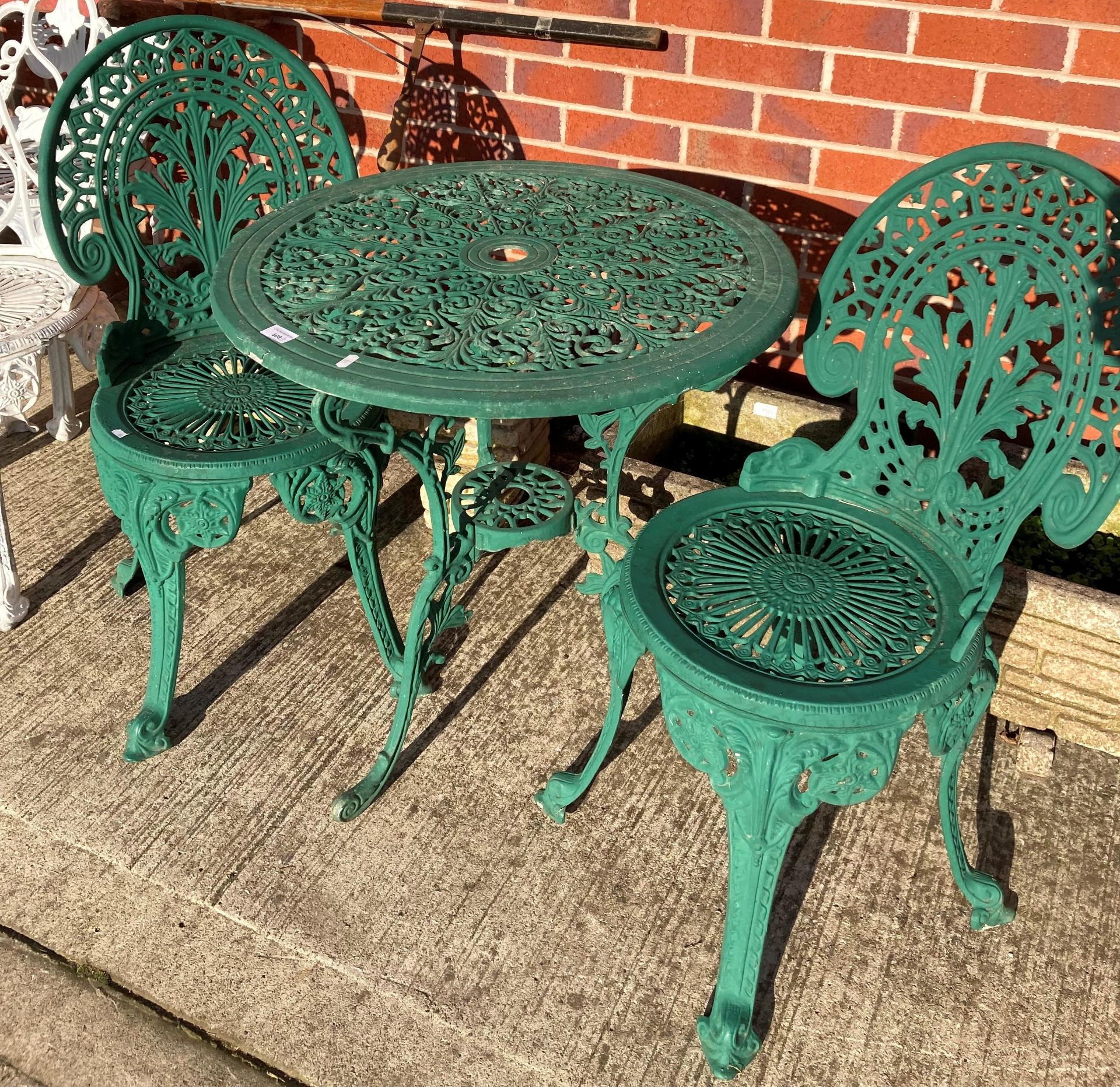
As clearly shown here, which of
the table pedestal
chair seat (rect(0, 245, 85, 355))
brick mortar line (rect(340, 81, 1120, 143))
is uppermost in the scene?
brick mortar line (rect(340, 81, 1120, 143))

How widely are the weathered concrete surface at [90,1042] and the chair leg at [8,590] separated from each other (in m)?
1.08

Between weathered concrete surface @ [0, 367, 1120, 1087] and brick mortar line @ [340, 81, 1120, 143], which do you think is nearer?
weathered concrete surface @ [0, 367, 1120, 1087]

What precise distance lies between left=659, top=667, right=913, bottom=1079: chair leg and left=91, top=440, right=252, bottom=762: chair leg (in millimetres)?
1087

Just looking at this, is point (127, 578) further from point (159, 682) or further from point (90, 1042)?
point (90, 1042)

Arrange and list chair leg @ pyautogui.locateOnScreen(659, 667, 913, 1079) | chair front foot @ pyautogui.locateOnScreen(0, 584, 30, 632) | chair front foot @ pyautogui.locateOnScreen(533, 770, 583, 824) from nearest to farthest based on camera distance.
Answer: chair leg @ pyautogui.locateOnScreen(659, 667, 913, 1079)
chair front foot @ pyautogui.locateOnScreen(533, 770, 583, 824)
chair front foot @ pyautogui.locateOnScreen(0, 584, 30, 632)

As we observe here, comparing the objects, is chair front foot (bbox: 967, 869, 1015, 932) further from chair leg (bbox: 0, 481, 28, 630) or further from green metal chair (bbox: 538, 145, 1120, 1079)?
chair leg (bbox: 0, 481, 28, 630)

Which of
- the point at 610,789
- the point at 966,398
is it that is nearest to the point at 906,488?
the point at 966,398

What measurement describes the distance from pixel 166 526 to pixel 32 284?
111 centimetres

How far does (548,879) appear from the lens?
2551 millimetres

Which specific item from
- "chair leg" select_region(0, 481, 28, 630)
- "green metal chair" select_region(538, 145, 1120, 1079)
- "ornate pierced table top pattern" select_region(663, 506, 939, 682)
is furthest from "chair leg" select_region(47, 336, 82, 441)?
"ornate pierced table top pattern" select_region(663, 506, 939, 682)

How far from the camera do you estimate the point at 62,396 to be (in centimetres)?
383

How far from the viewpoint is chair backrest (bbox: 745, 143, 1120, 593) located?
2.13m

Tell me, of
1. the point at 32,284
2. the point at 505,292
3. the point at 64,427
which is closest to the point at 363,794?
the point at 505,292

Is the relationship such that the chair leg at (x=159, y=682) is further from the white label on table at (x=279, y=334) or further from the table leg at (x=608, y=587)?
the table leg at (x=608, y=587)
